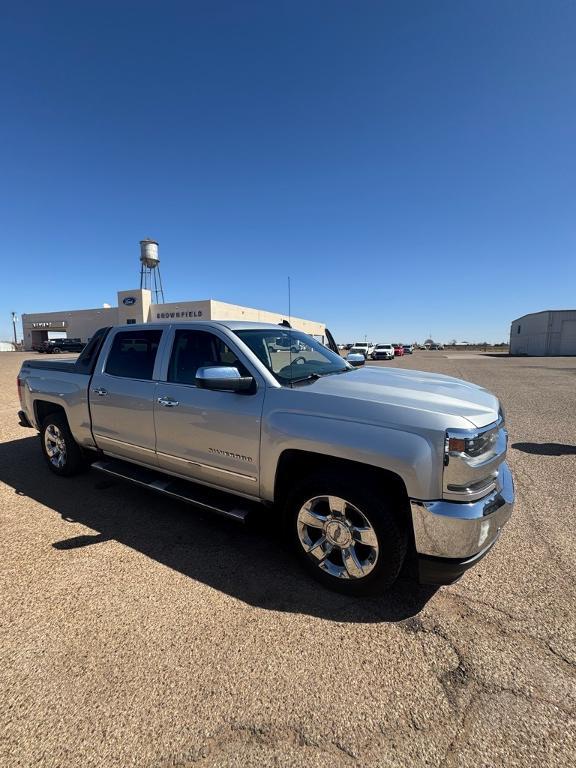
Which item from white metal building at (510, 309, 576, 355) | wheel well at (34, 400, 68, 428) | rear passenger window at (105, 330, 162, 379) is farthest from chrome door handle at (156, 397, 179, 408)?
white metal building at (510, 309, 576, 355)

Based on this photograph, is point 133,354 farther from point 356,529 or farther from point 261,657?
point 261,657

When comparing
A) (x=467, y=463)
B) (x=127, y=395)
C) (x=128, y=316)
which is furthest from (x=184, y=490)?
(x=128, y=316)

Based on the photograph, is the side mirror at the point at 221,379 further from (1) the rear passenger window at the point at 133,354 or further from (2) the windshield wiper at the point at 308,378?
(1) the rear passenger window at the point at 133,354

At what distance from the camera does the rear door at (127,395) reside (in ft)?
12.2

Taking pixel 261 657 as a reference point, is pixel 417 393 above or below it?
above

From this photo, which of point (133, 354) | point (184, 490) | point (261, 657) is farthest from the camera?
point (133, 354)

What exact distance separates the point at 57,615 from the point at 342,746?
73.4 inches

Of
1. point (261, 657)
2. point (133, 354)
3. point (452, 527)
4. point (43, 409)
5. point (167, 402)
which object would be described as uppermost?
point (133, 354)

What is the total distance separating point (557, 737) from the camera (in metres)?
1.74

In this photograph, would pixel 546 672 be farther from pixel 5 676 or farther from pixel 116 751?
pixel 5 676

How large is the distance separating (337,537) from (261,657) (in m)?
0.82

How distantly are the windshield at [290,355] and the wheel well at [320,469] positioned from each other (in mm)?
582

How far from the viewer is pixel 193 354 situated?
3.58 metres

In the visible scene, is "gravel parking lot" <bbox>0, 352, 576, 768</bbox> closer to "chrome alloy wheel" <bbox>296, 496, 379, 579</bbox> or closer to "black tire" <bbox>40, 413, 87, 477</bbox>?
"chrome alloy wheel" <bbox>296, 496, 379, 579</bbox>
